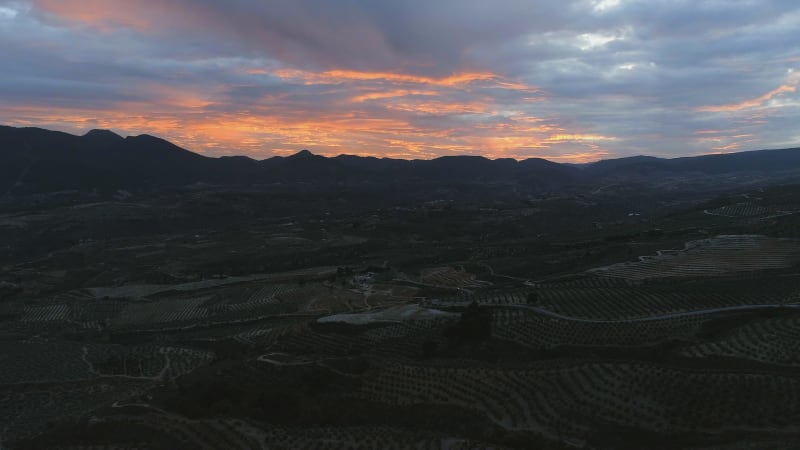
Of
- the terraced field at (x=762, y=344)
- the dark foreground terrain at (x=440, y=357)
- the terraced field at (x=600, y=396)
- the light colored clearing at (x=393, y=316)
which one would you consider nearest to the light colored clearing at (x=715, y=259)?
the dark foreground terrain at (x=440, y=357)

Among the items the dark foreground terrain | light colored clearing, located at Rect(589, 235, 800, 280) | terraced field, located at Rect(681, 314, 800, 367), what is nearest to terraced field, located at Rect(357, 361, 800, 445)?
the dark foreground terrain

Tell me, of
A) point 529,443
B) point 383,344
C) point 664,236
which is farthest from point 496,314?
point 664,236

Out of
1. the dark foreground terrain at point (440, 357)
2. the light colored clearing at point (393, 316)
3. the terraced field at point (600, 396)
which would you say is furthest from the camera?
the light colored clearing at point (393, 316)

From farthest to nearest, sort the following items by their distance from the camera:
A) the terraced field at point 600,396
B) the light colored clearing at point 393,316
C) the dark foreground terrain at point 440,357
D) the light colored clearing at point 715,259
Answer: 1. the light colored clearing at point 715,259
2. the light colored clearing at point 393,316
3. the dark foreground terrain at point 440,357
4. the terraced field at point 600,396

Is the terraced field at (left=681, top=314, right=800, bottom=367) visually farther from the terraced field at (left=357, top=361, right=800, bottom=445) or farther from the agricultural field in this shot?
the terraced field at (left=357, top=361, right=800, bottom=445)

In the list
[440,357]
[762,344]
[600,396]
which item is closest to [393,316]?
[440,357]

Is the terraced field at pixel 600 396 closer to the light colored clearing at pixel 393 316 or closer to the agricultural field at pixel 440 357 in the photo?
the agricultural field at pixel 440 357
